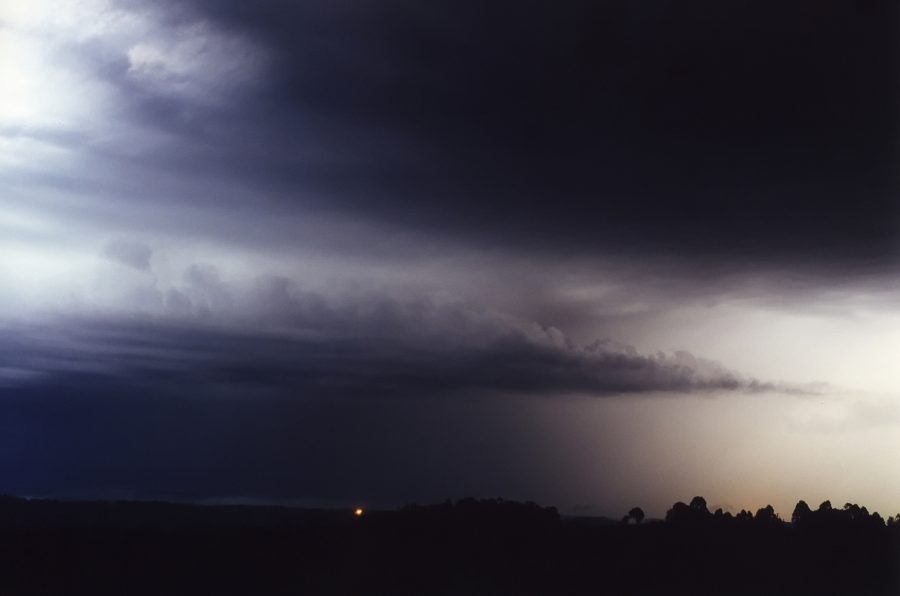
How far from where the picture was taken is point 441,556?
5881 inches

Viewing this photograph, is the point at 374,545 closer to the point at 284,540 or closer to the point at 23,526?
the point at 284,540

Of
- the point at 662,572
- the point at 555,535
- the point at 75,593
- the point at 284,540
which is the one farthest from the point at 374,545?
the point at 75,593

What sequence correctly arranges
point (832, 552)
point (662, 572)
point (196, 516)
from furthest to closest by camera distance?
point (196, 516) < point (832, 552) < point (662, 572)

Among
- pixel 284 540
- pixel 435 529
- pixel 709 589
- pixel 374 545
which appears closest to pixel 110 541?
pixel 284 540

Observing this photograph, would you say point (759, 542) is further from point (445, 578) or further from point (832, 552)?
point (445, 578)

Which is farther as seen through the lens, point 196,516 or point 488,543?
point 196,516

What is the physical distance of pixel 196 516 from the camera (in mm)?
190375

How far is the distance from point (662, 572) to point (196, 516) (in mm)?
88742

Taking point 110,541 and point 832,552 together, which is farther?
point 832,552

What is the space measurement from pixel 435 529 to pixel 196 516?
51.9m

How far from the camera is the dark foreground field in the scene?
121875 millimetres

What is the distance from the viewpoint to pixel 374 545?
149625 millimetres

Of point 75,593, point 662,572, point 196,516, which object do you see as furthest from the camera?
point 196,516

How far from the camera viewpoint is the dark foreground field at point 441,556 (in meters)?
122
